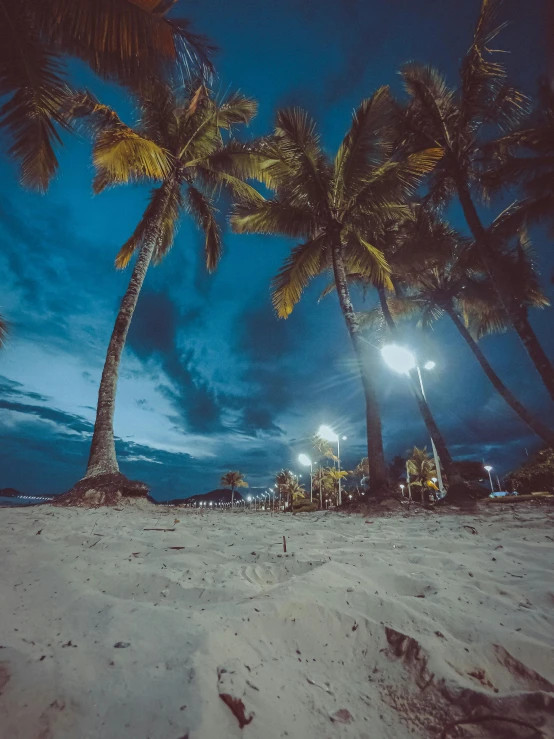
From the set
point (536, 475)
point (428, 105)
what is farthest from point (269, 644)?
point (536, 475)

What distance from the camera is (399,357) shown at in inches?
444

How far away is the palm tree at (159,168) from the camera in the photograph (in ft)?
21.3

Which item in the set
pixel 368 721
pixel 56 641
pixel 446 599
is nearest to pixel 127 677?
pixel 56 641

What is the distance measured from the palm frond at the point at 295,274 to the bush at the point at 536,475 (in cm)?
1802

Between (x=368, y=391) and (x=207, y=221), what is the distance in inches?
310

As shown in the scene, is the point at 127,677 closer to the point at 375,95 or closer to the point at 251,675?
the point at 251,675

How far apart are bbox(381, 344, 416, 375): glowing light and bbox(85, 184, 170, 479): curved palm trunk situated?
8.50 m

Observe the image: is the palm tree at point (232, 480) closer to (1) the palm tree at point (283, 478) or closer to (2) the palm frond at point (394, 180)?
(1) the palm tree at point (283, 478)

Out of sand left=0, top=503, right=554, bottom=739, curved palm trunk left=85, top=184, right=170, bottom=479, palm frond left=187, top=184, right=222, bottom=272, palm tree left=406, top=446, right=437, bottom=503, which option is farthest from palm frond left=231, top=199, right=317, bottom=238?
palm tree left=406, top=446, right=437, bottom=503

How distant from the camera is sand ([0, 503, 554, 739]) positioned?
0.94 m

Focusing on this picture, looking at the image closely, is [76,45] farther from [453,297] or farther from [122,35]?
[453,297]

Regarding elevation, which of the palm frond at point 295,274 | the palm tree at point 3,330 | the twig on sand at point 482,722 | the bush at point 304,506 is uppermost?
the palm frond at point 295,274

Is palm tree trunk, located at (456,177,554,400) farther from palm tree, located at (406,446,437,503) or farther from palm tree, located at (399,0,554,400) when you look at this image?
palm tree, located at (406,446,437,503)

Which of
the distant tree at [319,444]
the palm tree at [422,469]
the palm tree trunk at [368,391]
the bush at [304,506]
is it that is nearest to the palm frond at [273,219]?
the palm tree trunk at [368,391]
